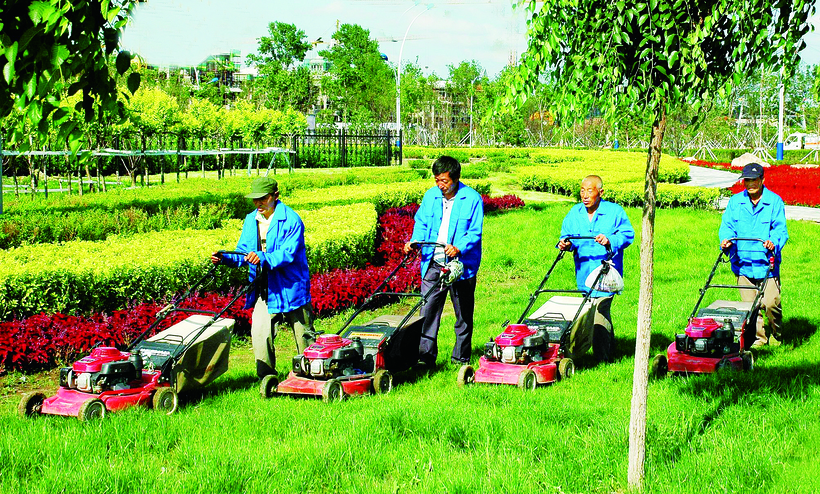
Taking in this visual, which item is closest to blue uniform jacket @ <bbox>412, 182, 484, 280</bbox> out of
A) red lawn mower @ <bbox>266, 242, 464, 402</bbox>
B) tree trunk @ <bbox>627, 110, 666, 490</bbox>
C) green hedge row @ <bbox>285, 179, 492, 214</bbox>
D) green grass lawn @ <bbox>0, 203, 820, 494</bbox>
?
red lawn mower @ <bbox>266, 242, 464, 402</bbox>

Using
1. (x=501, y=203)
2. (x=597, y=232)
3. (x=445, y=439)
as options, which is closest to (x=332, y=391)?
(x=445, y=439)

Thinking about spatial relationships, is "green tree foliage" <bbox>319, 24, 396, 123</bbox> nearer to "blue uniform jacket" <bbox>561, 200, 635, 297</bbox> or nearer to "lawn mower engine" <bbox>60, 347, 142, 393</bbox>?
"blue uniform jacket" <bbox>561, 200, 635, 297</bbox>

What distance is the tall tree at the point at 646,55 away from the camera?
3979mm

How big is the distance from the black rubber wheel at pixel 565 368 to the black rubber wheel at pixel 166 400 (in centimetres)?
292

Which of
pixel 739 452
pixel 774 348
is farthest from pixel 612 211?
pixel 739 452

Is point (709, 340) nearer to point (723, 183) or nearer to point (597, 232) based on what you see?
point (597, 232)

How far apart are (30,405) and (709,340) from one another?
5.00m

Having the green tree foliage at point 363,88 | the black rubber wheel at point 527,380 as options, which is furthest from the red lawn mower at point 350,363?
the green tree foliage at point 363,88

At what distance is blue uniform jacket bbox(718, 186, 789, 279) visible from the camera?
24.8 ft

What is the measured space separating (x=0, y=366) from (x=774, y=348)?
681 cm

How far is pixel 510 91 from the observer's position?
4.32 meters

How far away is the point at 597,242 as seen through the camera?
271 inches

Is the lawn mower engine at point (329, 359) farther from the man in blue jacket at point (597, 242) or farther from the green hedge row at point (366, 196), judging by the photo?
the green hedge row at point (366, 196)

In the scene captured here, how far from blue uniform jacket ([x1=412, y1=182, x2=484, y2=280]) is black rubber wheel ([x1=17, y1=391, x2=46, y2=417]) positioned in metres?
3.14
